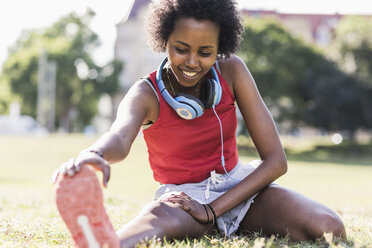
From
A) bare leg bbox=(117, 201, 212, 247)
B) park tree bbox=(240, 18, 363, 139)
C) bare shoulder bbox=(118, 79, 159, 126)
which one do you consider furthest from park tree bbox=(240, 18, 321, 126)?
bare leg bbox=(117, 201, 212, 247)

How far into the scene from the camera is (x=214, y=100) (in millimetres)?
3561

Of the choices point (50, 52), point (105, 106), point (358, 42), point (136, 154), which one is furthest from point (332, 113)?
point (105, 106)

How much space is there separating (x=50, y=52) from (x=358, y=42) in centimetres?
2998

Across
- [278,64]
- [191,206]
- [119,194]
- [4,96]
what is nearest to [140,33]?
[278,64]

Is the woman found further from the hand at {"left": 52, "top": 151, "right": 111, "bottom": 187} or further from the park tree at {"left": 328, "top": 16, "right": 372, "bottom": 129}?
the park tree at {"left": 328, "top": 16, "right": 372, "bottom": 129}

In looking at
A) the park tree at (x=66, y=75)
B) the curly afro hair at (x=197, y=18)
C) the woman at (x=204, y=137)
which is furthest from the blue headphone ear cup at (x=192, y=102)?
the park tree at (x=66, y=75)

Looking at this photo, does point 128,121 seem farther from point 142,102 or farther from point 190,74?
point 190,74

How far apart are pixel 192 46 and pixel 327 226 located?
1.51m

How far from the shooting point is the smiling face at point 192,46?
127 inches

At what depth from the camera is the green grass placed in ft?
11.1

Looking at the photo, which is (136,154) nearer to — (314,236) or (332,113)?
(332,113)

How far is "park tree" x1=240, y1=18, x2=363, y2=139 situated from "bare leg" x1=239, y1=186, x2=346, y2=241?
92.5ft

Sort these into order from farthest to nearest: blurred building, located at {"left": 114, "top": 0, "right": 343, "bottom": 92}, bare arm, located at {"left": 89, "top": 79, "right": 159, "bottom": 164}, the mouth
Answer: blurred building, located at {"left": 114, "top": 0, "right": 343, "bottom": 92}
the mouth
bare arm, located at {"left": 89, "top": 79, "right": 159, "bottom": 164}

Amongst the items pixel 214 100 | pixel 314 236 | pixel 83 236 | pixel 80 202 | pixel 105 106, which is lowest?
pixel 105 106
